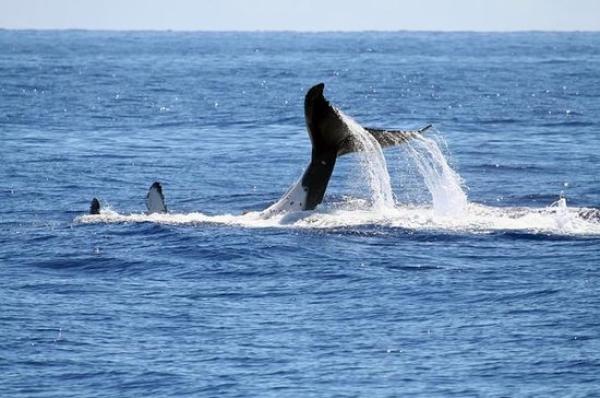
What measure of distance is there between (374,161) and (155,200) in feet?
13.3

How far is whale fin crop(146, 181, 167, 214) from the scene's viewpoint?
73.4 ft

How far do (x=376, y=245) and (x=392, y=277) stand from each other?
1969 millimetres

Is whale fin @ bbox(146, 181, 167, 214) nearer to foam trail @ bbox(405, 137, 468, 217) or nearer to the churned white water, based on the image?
the churned white water

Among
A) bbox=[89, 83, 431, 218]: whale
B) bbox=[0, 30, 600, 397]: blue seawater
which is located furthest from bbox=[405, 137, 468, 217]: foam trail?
bbox=[89, 83, 431, 218]: whale

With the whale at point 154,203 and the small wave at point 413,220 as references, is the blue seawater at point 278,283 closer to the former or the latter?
the small wave at point 413,220

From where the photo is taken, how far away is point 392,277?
1733cm

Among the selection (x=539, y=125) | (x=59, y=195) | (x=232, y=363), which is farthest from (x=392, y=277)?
(x=539, y=125)

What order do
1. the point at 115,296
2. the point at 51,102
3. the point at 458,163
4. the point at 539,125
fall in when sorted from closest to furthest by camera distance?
the point at 115,296 → the point at 458,163 → the point at 539,125 → the point at 51,102

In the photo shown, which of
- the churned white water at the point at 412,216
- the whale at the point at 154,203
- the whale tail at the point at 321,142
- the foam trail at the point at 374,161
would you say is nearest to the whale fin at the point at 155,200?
the whale at the point at 154,203

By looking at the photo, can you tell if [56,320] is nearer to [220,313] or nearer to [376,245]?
[220,313]

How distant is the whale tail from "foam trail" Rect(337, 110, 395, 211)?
0.07m

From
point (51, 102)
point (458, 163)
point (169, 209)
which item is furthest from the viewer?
point (51, 102)

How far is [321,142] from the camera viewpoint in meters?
20.5

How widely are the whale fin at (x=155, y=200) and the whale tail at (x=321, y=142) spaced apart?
2.01 meters
